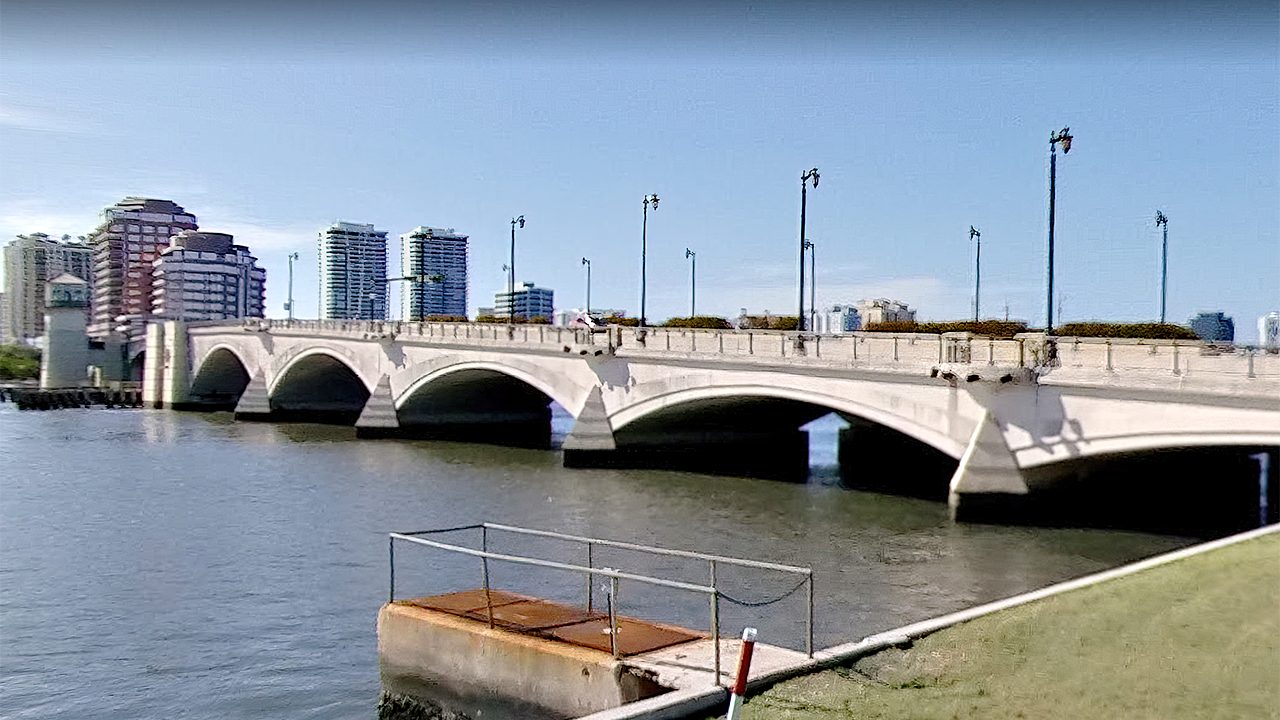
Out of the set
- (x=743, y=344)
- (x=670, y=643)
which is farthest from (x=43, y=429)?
(x=670, y=643)

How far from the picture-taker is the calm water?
1645 cm

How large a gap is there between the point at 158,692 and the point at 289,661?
6.33 feet

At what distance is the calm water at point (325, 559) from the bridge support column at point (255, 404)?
2517 cm

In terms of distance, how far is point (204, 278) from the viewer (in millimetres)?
163125

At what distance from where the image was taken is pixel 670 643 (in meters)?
11.3

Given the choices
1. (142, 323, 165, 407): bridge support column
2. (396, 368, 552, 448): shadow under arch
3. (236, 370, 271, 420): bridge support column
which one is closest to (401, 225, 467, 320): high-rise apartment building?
(142, 323, 165, 407): bridge support column

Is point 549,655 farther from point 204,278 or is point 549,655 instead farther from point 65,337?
point 204,278

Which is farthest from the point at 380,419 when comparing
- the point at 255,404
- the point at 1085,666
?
the point at 1085,666

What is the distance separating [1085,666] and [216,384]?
88495 millimetres

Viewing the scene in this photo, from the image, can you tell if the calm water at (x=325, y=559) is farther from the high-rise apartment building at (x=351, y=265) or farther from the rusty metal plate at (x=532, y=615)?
the high-rise apartment building at (x=351, y=265)

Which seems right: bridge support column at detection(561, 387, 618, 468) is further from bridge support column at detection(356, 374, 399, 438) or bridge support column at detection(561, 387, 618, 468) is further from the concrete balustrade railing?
bridge support column at detection(356, 374, 399, 438)

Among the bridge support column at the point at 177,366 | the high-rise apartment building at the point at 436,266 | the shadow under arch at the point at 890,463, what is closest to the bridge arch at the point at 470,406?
the shadow under arch at the point at 890,463

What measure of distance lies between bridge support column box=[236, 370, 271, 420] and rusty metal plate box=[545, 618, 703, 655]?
65419 mm

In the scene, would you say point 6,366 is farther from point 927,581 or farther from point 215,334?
point 927,581
